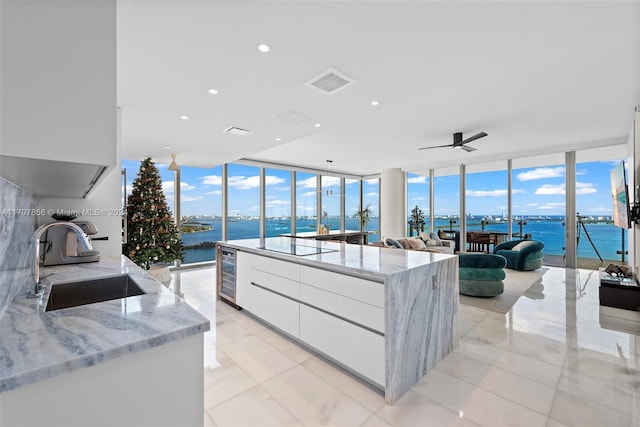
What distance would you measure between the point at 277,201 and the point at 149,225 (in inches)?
151

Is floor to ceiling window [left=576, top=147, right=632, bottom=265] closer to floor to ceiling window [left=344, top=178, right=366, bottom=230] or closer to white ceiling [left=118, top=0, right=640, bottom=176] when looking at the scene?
white ceiling [left=118, top=0, right=640, bottom=176]

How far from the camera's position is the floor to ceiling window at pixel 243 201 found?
7348 millimetres

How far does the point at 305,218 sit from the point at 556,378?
23.7 feet

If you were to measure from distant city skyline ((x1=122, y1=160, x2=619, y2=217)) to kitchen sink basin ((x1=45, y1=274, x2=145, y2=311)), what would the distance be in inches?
191

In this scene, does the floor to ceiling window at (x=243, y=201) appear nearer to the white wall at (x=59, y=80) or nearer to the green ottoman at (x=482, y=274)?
the green ottoman at (x=482, y=274)

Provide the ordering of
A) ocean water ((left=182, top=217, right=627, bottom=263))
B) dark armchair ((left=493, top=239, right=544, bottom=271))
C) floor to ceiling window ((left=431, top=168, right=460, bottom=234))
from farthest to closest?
floor to ceiling window ((left=431, top=168, right=460, bottom=234)) < ocean water ((left=182, top=217, right=627, bottom=263)) < dark armchair ((left=493, top=239, right=544, bottom=271))

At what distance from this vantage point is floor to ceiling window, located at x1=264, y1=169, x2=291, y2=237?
7.98 meters

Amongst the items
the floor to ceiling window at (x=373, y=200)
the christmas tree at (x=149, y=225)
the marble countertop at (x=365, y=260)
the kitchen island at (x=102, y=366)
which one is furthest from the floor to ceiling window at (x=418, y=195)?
the kitchen island at (x=102, y=366)

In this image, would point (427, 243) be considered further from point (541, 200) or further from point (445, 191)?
point (541, 200)

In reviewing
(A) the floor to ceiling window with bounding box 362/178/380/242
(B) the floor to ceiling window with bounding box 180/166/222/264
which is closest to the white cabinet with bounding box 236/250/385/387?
(B) the floor to ceiling window with bounding box 180/166/222/264

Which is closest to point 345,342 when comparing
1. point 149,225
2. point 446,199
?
point 149,225

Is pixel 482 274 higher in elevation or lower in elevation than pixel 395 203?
lower

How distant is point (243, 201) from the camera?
757 centimetres

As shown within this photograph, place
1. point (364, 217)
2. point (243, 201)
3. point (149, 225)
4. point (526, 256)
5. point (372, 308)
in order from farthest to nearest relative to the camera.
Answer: point (364, 217) → point (243, 201) → point (526, 256) → point (149, 225) → point (372, 308)
